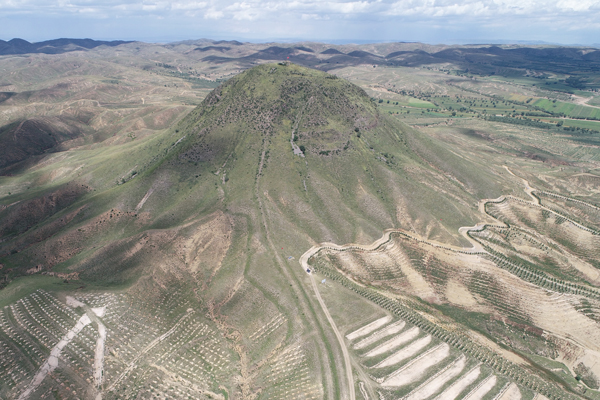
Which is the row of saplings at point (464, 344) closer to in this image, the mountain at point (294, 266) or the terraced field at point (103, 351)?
the mountain at point (294, 266)

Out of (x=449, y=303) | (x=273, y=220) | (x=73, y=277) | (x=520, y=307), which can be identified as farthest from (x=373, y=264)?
(x=73, y=277)

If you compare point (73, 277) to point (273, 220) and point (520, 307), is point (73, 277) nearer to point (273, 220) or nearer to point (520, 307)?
point (273, 220)

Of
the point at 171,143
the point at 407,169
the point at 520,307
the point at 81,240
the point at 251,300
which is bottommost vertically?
the point at 520,307

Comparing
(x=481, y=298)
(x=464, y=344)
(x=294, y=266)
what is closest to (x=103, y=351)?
(x=294, y=266)

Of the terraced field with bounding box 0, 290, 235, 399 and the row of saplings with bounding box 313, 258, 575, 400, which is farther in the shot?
the row of saplings with bounding box 313, 258, 575, 400

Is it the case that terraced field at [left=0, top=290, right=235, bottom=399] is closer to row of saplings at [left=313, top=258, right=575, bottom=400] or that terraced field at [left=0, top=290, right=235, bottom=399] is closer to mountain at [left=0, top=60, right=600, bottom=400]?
mountain at [left=0, top=60, right=600, bottom=400]

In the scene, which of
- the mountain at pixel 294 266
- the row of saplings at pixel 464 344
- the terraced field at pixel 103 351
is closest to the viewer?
the terraced field at pixel 103 351

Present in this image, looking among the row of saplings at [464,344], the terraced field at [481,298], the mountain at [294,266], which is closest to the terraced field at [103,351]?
the mountain at [294,266]

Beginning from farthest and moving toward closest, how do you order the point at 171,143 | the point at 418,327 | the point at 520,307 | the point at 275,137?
the point at 171,143
the point at 275,137
the point at 520,307
the point at 418,327

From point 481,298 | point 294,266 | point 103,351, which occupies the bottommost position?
point 481,298

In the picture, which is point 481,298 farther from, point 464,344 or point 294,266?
point 294,266

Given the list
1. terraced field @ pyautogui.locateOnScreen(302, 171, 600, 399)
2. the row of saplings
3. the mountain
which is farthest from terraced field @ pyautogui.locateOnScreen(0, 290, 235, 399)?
the row of saplings
